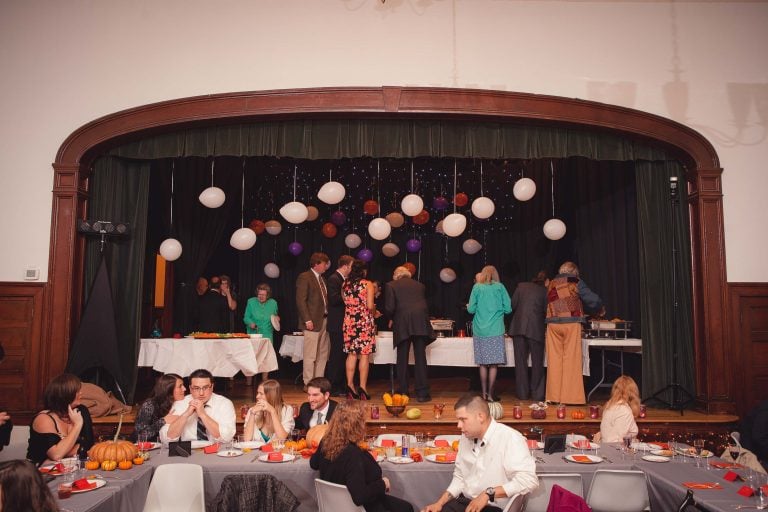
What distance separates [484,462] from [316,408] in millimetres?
1527

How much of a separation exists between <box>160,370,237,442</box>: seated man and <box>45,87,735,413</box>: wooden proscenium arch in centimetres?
265

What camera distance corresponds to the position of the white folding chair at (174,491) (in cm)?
356

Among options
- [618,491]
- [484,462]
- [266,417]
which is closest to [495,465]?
[484,462]

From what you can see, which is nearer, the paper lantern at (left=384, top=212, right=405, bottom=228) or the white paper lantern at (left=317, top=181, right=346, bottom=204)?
the white paper lantern at (left=317, top=181, right=346, bottom=204)

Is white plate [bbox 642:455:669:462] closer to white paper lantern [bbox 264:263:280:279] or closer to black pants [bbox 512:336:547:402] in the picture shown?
black pants [bbox 512:336:547:402]

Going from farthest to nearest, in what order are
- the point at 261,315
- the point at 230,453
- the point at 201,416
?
1. the point at 261,315
2. the point at 201,416
3. the point at 230,453

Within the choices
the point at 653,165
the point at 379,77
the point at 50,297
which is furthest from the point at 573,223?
the point at 50,297

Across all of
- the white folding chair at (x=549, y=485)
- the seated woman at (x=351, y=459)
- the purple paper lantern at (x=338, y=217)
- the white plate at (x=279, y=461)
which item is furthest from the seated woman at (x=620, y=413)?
the purple paper lantern at (x=338, y=217)

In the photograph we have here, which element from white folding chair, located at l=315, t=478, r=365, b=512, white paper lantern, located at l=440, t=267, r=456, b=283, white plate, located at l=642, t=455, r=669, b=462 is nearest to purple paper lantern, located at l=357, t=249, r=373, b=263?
white paper lantern, located at l=440, t=267, r=456, b=283

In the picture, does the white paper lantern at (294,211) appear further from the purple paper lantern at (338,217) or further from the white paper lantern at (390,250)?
the white paper lantern at (390,250)

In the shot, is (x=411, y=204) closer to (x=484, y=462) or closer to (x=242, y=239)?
(x=242, y=239)

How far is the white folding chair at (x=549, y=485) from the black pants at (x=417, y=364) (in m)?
3.62

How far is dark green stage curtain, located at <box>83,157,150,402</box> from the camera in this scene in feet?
22.6

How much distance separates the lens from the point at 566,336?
7098mm
